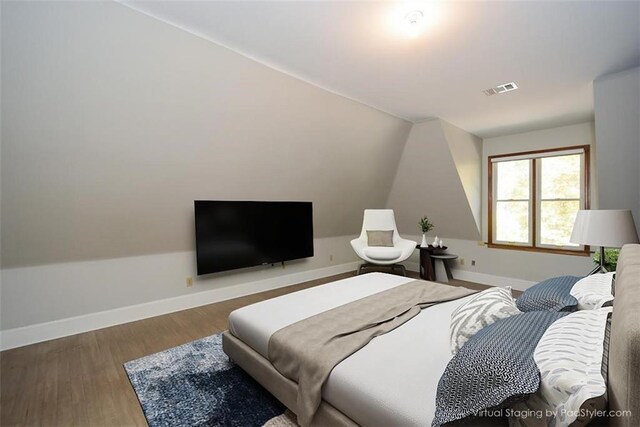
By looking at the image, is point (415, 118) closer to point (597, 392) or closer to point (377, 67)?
point (377, 67)

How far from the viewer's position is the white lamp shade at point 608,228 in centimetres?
228

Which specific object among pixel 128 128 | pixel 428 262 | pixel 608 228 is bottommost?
pixel 428 262

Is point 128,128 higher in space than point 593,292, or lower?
higher

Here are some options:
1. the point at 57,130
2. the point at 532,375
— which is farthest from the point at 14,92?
the point at 532,375

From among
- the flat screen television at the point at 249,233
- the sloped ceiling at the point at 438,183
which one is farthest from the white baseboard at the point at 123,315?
the sloped ceiling at the point at 438,183

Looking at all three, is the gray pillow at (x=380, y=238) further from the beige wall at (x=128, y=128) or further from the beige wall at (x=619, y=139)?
the beige wall at (x=619, y=139)

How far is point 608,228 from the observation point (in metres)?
2.32

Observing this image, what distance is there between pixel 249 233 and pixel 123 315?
1.73 metres

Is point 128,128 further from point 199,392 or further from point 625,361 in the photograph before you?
point 625,361

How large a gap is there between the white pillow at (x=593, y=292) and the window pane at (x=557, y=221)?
11.9 feet

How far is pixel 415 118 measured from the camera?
15.3 feet

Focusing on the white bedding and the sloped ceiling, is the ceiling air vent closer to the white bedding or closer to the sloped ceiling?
the sloped ceiling

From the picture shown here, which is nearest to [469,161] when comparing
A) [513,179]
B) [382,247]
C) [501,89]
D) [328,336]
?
[513,179]

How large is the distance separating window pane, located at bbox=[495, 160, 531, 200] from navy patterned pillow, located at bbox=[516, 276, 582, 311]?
3925mm
